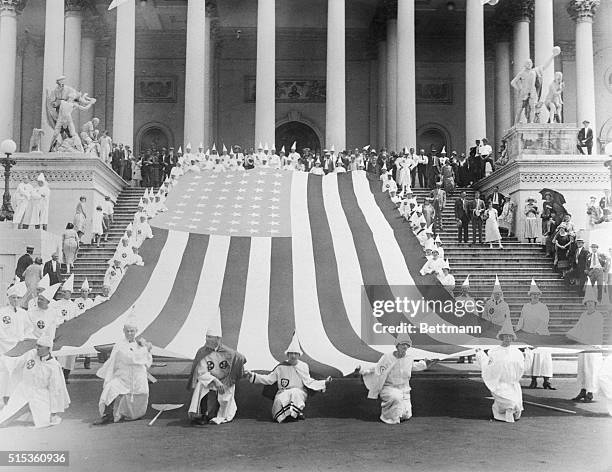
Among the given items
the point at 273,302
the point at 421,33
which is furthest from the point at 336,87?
the point at 273,302

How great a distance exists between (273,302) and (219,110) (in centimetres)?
2926

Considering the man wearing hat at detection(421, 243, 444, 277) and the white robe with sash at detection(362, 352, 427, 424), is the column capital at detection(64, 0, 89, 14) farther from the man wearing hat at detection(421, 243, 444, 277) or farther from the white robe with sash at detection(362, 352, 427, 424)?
the white robe with sash at detection(362, 352, 427, 424)

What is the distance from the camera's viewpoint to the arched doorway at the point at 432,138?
138 ft

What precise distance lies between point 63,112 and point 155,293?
12.9 metres

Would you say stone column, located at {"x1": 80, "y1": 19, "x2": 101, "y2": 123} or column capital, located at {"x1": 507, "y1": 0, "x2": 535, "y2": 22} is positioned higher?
column capital, located at {"x1": 507, "y1": 0, "x2": 535, "y2": 22}

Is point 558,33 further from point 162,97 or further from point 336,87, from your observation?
point 162,97

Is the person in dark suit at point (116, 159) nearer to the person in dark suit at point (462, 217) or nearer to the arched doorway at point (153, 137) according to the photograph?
the arched doorway at point (153, 137)

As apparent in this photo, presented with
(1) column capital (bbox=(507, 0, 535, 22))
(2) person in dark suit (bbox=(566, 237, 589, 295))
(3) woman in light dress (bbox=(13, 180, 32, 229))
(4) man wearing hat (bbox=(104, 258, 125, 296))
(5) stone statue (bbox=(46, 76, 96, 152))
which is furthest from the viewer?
(1) column capital (bbox=(507, 0, 535, 22))

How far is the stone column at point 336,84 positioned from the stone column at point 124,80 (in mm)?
7890

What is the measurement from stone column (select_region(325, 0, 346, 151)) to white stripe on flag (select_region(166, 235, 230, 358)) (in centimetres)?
1492

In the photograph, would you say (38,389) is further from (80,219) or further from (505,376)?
(80,219)

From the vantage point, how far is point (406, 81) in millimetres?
32000

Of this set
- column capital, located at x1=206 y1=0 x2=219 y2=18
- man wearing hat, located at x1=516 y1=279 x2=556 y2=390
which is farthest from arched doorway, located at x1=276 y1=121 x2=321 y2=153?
man wearing hat, located at x1=516 y1=279 x2=556 y2=390

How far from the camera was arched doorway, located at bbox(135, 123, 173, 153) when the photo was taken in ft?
138
